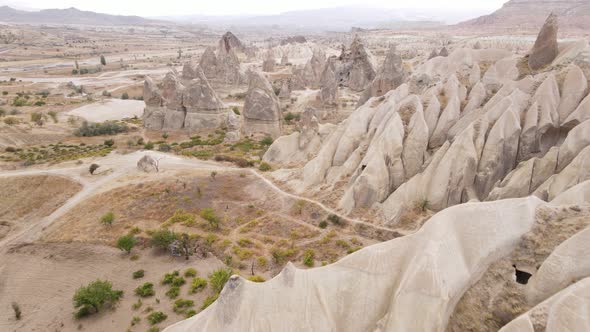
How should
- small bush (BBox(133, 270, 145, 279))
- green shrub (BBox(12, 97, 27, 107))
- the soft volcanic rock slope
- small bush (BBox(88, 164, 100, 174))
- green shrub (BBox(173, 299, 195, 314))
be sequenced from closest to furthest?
1. the soft volcanic rock slope
2. green shrub (BBox(173, 299, 195, 314))
3. small bush (BBox(133, 270, 145, 279))
4. small bush (BBox(88, 164, 100, 174))
5. green shrub (BBox(12, 97, 27, 107))

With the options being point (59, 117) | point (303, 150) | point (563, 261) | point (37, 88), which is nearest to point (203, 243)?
point (303, 150)

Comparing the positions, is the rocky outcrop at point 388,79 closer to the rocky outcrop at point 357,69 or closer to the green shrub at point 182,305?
the rocky outcrop at point 357,69

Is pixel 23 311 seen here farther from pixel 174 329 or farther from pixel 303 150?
pixel 303 150

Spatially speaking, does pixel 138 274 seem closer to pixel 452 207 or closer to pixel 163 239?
pixel 163 239

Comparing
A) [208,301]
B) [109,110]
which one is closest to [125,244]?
[208,301]

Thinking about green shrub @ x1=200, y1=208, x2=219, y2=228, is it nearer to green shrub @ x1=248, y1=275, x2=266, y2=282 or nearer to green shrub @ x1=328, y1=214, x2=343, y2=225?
green shrub @ x1=248, y1=275, x2=266, y2=282

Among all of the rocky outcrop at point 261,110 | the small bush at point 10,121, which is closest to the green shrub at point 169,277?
the rocky outcrop at point 261,110

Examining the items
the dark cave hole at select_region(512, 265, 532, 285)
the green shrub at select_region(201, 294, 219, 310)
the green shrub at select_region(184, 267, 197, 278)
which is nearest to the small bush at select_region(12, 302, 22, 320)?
the green shrub at select_region(184, 267, 197, 278)
